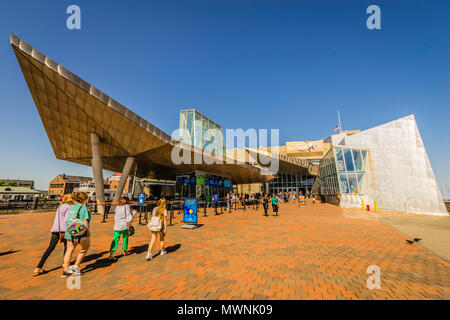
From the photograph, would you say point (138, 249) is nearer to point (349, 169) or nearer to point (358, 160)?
point (349, 169)

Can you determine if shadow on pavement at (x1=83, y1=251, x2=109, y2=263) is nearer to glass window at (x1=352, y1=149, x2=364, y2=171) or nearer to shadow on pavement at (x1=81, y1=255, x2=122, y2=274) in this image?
shadow on pavement at (x1=81, y1=255, x2=122, y2=274)

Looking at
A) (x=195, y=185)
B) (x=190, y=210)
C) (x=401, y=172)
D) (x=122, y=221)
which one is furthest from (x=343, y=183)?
(x=122, y=221)

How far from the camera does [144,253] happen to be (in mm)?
5797

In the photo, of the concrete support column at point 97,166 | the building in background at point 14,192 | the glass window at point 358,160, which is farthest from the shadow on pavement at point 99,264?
the building in background at point 14,192

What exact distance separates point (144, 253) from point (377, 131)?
28.2m

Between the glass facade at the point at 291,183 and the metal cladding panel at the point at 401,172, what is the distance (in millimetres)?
28469

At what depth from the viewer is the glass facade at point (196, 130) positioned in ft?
112

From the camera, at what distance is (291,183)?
2062 inches

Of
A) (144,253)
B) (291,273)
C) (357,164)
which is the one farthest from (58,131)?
(357,164)

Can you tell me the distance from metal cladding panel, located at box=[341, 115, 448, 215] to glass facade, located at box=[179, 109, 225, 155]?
23309 millimetres

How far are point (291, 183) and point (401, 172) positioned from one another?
31486 mm

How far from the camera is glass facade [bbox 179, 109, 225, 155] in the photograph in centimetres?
3422

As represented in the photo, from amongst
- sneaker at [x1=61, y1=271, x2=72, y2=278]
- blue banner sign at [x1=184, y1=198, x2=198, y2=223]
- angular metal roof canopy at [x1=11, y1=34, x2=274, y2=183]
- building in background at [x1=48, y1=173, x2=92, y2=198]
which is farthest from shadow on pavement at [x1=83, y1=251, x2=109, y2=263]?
building in background at [x1=48, y1=173, x2=92, y2=198]

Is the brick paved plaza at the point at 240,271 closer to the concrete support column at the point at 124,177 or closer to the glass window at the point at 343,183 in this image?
the concrete support column at the point at 124,177
